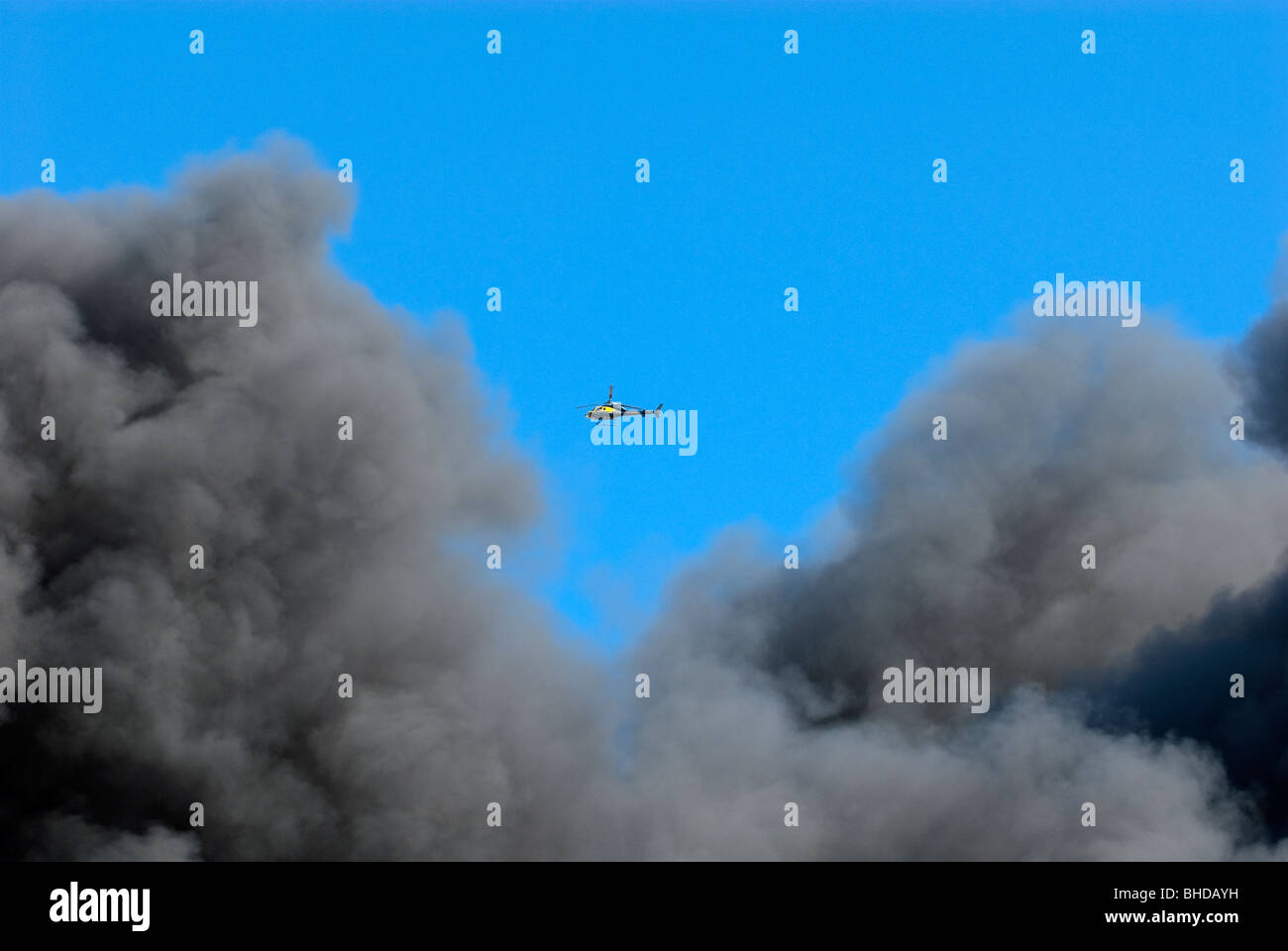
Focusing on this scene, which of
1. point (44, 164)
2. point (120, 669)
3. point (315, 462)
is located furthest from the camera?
point (315, 462)

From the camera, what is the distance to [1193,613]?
68188mm

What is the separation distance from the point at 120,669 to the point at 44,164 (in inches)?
702

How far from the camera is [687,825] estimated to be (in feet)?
212

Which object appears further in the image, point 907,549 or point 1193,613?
point 907,549

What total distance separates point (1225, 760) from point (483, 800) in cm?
2632

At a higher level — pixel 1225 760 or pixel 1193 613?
pixel 1193 613

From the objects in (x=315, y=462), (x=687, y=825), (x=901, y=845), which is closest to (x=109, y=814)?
(x=315, y=462)

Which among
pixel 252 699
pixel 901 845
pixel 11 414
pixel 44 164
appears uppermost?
pixel 44 164

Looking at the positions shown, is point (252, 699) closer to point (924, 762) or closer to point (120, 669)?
point (120, 669)

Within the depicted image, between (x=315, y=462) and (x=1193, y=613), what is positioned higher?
(x=315, y=462)

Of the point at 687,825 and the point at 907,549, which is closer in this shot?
the point at 687,825

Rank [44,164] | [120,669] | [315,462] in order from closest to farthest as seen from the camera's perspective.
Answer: [44,164] → [120,669] → [315,462]

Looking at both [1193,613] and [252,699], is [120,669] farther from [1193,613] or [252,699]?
[1193,613]

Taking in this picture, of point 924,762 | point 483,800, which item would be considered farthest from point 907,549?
point 483,800
